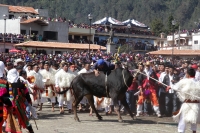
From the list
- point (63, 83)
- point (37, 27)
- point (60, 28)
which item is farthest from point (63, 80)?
point (60, 28)

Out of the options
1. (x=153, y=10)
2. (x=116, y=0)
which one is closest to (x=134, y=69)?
(x=153, y=10)

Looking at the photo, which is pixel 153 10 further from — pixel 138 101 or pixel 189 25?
pixel 138 101

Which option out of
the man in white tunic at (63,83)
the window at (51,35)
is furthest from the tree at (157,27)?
the man in white tunic at (63,83)

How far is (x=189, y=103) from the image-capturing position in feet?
34.7

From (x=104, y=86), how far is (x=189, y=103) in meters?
4.48

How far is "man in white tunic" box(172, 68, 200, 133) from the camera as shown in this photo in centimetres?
1041

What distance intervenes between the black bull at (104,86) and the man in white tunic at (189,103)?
3.79m

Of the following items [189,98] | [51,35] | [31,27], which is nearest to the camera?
[189,98]

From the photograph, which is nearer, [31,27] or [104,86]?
[104,86]

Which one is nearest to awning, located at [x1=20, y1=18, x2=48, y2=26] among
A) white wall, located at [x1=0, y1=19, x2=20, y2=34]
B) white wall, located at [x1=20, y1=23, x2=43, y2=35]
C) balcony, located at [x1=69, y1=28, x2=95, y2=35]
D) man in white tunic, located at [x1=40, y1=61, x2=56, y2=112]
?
white wall, located at [x1=20, y1=23, x2=43, y2=35]

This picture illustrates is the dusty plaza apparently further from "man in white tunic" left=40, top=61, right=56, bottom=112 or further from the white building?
the white building

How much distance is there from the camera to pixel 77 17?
6900 inches

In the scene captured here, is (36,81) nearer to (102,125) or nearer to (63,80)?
(63,80)

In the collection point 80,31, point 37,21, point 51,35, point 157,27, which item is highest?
point 157,27
